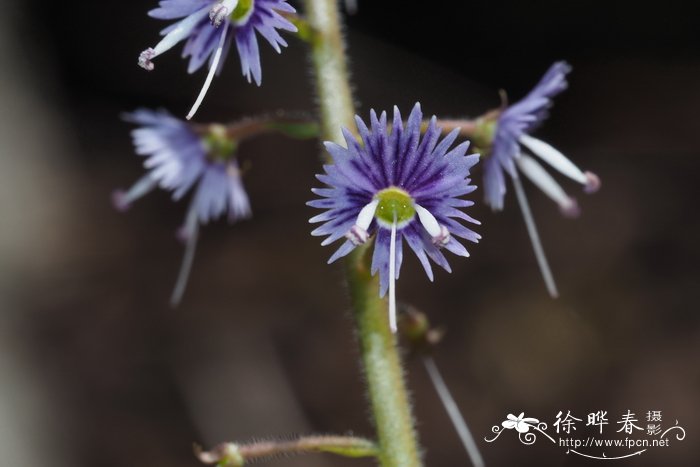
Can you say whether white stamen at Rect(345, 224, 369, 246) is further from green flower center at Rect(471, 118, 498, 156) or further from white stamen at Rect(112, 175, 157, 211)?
white stamen at Rect(112, 175, 157, 211)

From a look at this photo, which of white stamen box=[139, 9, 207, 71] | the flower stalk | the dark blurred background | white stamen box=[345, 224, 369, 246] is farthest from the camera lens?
the dark blurred background

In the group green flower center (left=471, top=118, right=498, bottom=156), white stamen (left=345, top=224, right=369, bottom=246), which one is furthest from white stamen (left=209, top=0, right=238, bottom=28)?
green flower center (left=471, top=118, right=498, bottom=156)

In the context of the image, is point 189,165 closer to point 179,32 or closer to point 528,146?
point 179,32

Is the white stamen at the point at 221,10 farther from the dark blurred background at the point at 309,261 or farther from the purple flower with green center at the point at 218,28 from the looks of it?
the dark blurred background at the point at 309,261

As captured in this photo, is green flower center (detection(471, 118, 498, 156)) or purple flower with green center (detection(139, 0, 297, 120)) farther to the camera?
green flower center (detection(471, 118, 498, 156))

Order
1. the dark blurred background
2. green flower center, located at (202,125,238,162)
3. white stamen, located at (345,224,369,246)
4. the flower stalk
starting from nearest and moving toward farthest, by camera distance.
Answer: white stamen, located at (345,224,369,246) → the flower stalk → green flower center, located at (202,125,238,162) → the dark blurred background

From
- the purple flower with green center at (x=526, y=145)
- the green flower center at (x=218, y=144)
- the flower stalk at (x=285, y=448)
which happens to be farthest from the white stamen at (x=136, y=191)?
the purple flower with green center at (x=526, y=145)

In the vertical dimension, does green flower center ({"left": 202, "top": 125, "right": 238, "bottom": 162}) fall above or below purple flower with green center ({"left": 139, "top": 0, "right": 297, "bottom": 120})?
below
